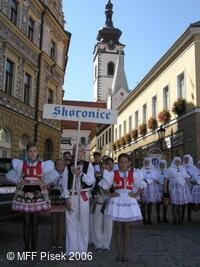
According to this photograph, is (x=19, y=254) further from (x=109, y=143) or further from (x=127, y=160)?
(x=109, y=143)

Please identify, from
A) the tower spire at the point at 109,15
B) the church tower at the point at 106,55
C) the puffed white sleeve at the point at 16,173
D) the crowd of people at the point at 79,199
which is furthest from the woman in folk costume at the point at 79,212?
Result: the tower spire at the point at 109,15

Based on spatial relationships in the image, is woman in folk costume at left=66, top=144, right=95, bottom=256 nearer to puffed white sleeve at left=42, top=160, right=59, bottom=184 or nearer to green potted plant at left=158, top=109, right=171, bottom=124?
puffed white sleeve at left=42, top=160, right=59, bottom=184

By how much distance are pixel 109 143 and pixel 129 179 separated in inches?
1776

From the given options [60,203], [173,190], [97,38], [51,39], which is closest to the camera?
[60,203]

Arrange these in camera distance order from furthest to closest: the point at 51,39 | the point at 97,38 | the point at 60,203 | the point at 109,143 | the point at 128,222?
1. the point at 97,38
2. the point at 109,143
3. the point at 51,39
4. the point at 60,203
5. the point at 128,222

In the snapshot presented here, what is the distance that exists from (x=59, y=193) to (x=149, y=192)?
15.3 ft

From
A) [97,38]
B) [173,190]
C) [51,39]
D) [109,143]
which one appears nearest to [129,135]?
[51,39]

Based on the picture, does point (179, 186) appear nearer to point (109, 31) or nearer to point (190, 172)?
point (190, 172)

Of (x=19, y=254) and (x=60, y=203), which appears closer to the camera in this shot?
(x=19, y=254)

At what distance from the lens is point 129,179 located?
22.4ft

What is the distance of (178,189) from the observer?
1173cm

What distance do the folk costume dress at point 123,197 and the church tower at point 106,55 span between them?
85071 mm

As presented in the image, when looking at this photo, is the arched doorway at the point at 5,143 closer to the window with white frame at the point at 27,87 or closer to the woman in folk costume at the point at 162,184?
the window with white frame at the point at 27,87

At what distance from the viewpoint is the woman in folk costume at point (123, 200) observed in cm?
661
